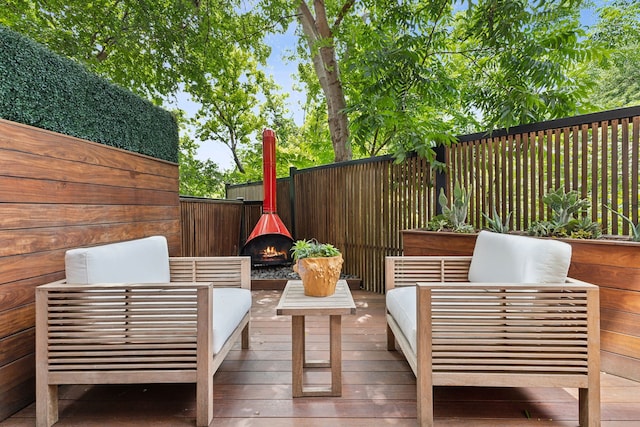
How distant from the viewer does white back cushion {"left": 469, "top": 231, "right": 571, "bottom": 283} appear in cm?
167

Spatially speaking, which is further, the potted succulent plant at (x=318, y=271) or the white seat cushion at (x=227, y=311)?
the potted succulent plant at (x=318, y=271)

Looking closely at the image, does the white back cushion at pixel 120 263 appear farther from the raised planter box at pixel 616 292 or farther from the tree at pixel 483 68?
the raised planter box at pixel 616 292

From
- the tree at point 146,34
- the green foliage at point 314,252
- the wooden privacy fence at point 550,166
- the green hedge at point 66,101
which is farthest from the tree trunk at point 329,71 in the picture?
the green foliage at point 314,252

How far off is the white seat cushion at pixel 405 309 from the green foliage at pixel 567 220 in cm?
123

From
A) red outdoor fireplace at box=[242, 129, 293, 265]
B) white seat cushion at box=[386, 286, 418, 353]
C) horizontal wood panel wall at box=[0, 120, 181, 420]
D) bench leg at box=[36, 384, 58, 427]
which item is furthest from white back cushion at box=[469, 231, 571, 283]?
red outdoor fireplace at box=[242, 129, 293, 265]

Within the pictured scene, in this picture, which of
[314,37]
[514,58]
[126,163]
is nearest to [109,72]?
[314,37]

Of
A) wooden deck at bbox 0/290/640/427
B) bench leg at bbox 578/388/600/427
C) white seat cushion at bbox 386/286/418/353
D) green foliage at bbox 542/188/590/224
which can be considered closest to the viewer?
bench leg at bbox 578/388/600/427

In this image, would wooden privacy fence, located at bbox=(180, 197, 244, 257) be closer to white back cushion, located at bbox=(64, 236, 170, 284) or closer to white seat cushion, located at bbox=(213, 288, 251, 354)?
white back cushion, located at bbox=(64, 236, 170, 284)

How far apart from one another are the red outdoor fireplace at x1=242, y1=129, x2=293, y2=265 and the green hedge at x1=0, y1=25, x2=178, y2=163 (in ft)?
6.46

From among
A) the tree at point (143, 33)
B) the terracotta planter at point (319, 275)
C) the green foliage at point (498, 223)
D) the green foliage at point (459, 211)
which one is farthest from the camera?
the tree at point (143, 33)

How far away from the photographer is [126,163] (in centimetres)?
278

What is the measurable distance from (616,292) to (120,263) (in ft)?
10.4

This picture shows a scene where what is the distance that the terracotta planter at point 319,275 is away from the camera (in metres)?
1.95

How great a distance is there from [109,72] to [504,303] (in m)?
6.90
